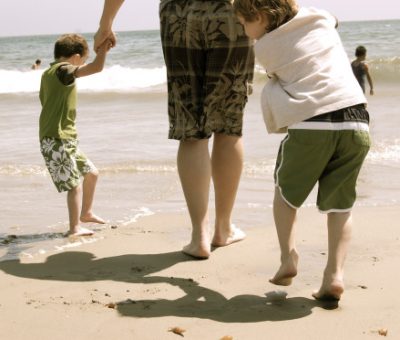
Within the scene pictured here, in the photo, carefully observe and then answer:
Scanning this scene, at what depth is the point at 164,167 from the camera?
6188 mm

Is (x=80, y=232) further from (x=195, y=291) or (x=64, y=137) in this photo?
(x=195, y=291)

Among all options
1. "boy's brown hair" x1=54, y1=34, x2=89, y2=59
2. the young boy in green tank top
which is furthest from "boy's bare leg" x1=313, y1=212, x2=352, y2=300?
"boy's brown hair" x1=54, y1=34, x2=89, y2=59

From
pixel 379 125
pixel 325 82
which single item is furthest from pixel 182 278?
pixel 379 125

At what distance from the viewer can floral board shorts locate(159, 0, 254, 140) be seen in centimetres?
331

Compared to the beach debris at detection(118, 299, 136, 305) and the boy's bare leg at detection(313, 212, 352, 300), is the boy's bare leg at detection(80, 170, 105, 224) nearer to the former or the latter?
the beach debris at detection(118, 299, 136, 305)

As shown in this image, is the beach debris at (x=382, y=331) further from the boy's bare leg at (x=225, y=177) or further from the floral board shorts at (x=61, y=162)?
the floral board shorts at (x=61, y=162)

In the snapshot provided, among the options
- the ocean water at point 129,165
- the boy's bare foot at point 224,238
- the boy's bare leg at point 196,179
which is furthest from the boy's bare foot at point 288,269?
the ocean water at point 129,165

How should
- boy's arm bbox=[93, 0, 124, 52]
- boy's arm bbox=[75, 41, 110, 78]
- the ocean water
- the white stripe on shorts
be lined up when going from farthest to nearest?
the ocean water
boy's arm bbox=[75, 41, 110, 78]
boy's arm bbox=[93, 0, 124, 52]
the white stripe on shorts

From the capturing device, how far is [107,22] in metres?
3.54

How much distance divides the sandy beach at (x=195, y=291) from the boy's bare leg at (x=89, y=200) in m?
0.32

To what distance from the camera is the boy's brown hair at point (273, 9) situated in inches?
106

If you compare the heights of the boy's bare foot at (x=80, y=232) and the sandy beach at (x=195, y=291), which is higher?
the sandy beach at (x=195, y=291)

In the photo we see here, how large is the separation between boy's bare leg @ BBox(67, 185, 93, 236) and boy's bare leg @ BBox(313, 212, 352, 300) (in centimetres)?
162

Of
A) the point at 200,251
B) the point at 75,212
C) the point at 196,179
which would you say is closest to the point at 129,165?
the point at 75,212
